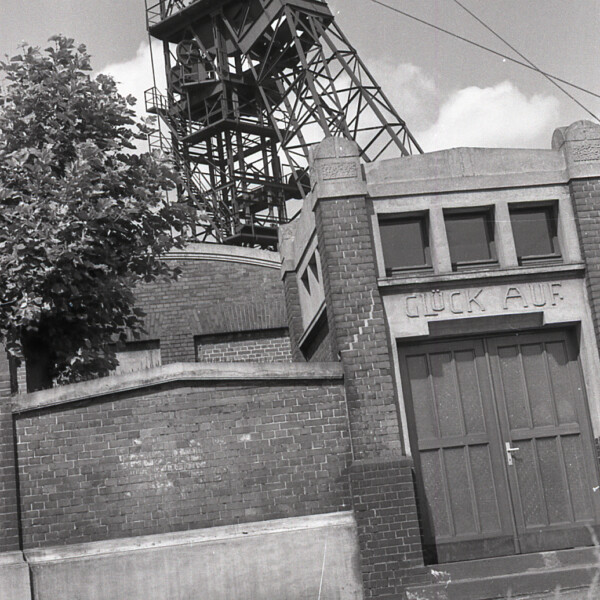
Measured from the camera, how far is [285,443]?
11.8 m

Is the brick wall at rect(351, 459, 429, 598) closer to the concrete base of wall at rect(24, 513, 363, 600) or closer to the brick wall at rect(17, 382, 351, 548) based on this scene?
the concrete base of wall at rect(24, 513, 363, 600)

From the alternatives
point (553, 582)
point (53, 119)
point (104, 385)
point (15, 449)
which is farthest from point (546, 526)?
point (53, 119)

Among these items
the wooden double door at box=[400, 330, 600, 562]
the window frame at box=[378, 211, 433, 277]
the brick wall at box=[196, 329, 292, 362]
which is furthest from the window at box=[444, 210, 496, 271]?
the brick wall at box=[196, 329, 292, 362]

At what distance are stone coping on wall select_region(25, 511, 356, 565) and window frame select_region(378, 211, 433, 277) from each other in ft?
10.8

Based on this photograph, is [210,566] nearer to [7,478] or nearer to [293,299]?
[7,478]

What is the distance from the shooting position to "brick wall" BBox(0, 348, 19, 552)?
37.2 feet

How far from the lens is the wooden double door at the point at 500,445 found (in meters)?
11.9

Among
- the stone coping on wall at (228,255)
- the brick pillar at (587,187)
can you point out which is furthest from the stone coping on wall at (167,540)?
the stone coping on wall at (228,255)

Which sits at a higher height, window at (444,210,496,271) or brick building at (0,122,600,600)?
window at (444,210,496,271)

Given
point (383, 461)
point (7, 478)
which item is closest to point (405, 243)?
point (383, 461)

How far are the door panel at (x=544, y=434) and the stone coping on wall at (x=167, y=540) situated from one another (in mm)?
2474

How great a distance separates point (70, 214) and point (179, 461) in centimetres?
339

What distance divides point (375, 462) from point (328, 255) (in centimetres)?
259

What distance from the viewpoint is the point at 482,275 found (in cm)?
1229
